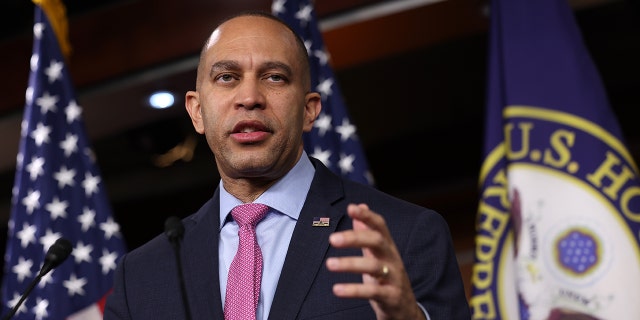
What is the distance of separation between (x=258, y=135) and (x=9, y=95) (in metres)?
3.57

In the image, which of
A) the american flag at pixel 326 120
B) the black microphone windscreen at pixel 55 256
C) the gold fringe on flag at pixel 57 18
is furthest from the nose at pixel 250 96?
the gold fringe on flag at pixel 57 18

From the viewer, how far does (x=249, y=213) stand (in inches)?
63.4

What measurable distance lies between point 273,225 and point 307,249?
120 mm

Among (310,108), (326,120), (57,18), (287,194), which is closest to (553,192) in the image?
(326,120)

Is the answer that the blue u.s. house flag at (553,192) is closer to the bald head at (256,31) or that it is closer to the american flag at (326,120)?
the american flag at (326,120)

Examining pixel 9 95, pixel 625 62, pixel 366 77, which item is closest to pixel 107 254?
pixel 9 95

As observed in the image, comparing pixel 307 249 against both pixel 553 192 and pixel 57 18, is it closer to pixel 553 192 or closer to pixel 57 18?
pixel 553 192

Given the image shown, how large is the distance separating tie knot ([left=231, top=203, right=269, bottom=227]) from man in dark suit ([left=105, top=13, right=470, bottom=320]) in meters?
0.01

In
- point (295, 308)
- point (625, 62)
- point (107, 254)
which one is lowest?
point (295, 308)

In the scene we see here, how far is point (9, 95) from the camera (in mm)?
4777

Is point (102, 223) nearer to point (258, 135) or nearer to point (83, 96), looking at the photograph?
point (83, 96)

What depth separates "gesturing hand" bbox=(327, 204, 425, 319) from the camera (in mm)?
1152

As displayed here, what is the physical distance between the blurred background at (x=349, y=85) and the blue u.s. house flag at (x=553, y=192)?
1.02m

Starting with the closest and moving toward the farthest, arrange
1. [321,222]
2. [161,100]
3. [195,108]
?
[321,222] → [195,108] → [161,100]
